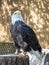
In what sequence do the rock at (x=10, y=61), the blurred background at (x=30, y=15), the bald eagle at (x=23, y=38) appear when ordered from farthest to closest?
1. the blurred background at (x=30, y=15)
2. the bald eagle at (x=23, y=38)
3. the rock at (x=10, y=61)

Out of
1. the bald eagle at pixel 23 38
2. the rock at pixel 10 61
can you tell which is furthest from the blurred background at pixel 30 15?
the rock at pixel 10 61

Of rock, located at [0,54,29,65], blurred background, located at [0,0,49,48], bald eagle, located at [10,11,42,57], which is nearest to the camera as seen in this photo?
rock, located at [0,54,29,65]

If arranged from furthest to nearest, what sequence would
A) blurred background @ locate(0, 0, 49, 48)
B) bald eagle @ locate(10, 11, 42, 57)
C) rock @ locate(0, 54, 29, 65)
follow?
blurred background @ locate(0, 0, 49, 48) → bald eagle @ locate(10, 11, 42, 57) → rock @ locate(0, 54, 29, 65)

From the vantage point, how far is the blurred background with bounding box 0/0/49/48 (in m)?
7.09

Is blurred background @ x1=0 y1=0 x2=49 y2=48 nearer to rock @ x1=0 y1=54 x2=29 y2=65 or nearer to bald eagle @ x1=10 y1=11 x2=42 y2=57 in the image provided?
bald eagle @ x1=10 y1=11 x2=42 y2=57

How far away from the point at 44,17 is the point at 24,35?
10.8 feet

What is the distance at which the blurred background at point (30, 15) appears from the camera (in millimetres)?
7090

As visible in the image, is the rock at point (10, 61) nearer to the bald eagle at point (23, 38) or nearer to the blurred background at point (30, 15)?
the bald eagle at point (23, 38)

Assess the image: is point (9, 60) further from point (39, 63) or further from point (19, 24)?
point (19, 24)

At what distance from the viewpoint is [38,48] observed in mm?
3732

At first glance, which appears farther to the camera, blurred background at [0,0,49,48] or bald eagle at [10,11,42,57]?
blurred background at [0,0,49,48]

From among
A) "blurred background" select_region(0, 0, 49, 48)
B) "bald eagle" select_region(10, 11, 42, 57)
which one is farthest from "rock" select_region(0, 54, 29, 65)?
"blurred background" select_region(0, 0, 49, 48)

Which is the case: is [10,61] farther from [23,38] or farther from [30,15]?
[30,15]

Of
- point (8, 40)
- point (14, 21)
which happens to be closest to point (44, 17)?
point (8, 40)
